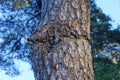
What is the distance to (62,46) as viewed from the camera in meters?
2.12

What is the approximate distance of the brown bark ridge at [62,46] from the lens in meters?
2.06

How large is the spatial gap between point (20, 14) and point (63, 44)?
16.5 ft

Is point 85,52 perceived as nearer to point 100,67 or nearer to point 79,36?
point 79,36

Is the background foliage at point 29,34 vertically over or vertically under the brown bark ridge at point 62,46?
over

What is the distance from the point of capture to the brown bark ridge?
6.76ft

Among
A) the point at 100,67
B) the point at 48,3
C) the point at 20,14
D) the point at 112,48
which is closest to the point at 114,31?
the point at 112,48

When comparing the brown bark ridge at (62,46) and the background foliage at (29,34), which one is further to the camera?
the background foliage at (29,34)

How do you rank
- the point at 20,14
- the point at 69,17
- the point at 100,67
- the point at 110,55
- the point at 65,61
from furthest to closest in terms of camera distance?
the point at 110,55 → the point at 100,67 → the point at 20,14 → the point at 69,17 → the point at 65,61

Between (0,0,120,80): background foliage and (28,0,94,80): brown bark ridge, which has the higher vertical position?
(0,0,120,80): background foliage

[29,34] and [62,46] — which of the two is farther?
[29,34]

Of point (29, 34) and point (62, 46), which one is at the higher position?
point (29, 34)

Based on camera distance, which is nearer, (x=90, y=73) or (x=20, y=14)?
(x=90, y=73)

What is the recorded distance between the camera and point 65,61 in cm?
208

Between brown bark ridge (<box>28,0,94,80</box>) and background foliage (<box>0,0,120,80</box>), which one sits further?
background foliage (<box>0,0,120,80</box>)
